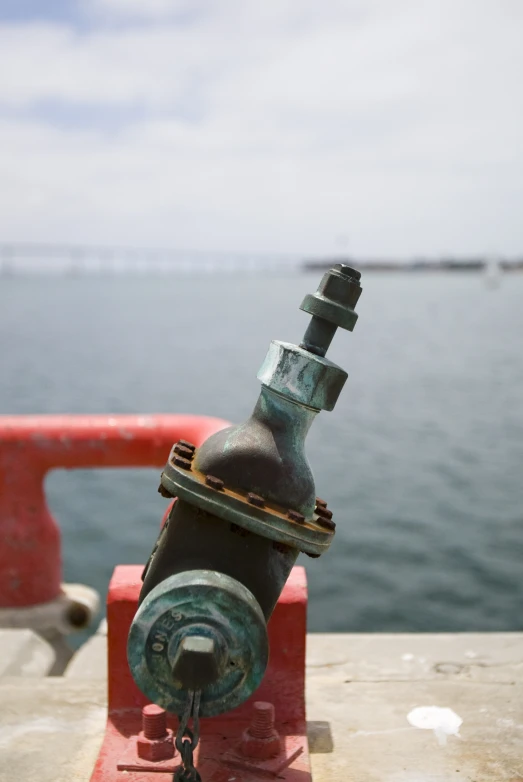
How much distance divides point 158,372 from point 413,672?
21.8 m

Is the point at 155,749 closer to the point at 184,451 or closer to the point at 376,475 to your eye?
the point at 184,451

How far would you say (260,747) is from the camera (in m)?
2.01

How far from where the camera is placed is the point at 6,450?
367 centimetres

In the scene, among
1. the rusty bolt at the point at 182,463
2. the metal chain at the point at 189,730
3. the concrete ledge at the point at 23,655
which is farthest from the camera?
the concrete ledge at the point at 23,655

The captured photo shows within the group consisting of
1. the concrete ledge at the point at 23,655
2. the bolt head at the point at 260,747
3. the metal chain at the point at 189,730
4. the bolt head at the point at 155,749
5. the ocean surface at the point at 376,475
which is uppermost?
the metal chain at the point at 189,730

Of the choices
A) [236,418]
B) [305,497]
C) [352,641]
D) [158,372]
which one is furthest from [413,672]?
[158,372]

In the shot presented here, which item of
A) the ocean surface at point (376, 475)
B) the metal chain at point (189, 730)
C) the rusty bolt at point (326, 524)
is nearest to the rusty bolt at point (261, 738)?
the metal chain at point (189, 730)

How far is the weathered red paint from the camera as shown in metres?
3.57

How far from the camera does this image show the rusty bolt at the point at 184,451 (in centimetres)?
183

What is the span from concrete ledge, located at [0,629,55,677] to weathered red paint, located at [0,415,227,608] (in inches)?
26.7

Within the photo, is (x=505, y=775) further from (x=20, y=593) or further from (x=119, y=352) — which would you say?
(x=119, y=352)

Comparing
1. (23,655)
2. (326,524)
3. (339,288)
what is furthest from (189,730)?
(23,655)

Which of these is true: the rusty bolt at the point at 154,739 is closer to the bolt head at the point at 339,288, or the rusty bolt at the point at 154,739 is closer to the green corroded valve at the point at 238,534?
the green corroded valve at the point at 238,534

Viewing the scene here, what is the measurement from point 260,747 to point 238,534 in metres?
0.58
